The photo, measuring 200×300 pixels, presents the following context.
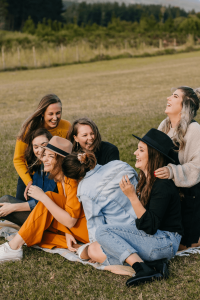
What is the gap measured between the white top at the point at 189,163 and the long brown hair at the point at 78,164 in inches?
29.8

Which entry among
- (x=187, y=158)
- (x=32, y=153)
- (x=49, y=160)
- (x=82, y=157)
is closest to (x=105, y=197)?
(x=82, y=157)

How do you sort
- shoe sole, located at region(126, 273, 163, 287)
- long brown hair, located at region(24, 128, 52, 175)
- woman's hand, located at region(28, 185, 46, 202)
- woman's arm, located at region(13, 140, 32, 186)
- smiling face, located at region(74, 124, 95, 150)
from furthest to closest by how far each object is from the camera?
1. woman's arm, located at region(13, 140, 32, 186)
2. long brown hair, located at region(24, 128, 52, 175)
3. smiling face, located at region(74, 124, 95, 150)
4. woman's hand, located at region(28, 185, 46, 202)
5. shoe sole, located at region(126, 273, 163, 287)

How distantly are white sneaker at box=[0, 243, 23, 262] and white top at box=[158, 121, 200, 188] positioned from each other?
5.66 ft

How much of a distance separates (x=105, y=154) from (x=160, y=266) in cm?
159

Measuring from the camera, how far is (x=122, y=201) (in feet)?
11.5

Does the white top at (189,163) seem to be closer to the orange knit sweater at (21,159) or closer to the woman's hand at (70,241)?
the woman's hand at (70,241)

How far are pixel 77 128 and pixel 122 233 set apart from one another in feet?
5.08


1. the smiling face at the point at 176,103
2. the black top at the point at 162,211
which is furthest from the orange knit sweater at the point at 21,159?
the black top at the point at 162,211

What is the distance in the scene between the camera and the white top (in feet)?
11.4

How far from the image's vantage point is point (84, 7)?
388 feet

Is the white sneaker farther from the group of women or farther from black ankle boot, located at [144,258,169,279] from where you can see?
black ankle boot, located at [144,258,169,279]

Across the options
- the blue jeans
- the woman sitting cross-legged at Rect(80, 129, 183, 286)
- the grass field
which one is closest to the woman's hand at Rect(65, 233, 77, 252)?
the grass field

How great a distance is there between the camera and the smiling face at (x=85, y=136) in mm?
4277

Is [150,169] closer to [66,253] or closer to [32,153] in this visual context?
[66,253]
